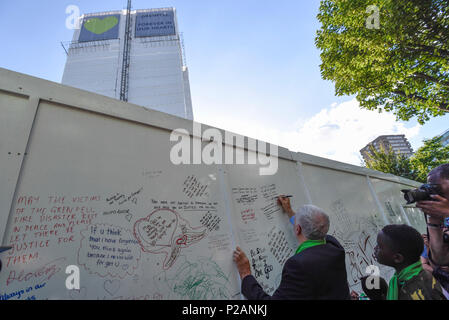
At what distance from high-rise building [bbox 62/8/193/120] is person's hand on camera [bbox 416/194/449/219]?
22455mm

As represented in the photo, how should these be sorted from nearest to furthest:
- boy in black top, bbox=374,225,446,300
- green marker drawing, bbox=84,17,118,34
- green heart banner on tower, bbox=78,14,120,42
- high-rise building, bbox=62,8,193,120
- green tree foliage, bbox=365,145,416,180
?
boy in black top, bbox=374,225,446,300 < green tree foliage, bbox=365,145,416,180 < high-rise building, bbox=62,8,193,120 < green heart banner on tower, bbox=78,14,120,42 < green marker drawing, bbox=84,17,118,34

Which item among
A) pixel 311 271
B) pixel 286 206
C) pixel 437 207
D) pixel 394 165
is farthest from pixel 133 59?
pixel 394 165

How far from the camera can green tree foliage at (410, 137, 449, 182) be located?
17844mm

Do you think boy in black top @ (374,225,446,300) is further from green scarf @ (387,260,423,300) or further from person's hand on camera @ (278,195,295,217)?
person's hand on camera @ (278,195,295,217)

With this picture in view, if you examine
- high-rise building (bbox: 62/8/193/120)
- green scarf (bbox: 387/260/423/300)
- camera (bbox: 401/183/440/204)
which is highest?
high-rise building (bbox: 62/8/193/120)

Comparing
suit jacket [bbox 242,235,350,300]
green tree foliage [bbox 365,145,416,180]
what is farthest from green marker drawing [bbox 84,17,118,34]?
green tree foliage [bbox 365,145,416,180]

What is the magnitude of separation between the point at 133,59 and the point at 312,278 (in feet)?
96.8

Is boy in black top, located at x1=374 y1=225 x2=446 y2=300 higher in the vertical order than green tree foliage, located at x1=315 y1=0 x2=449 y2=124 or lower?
lower

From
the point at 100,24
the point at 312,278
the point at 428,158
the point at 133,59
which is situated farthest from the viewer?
the point at 100,24

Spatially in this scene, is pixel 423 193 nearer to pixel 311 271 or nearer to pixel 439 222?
pixel 439 222

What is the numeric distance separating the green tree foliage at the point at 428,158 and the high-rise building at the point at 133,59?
23569 millimetres

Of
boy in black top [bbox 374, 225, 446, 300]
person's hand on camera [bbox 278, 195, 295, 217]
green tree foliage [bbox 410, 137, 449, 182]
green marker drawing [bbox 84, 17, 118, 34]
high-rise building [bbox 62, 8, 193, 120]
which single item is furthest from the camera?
green marker drawing [bbox 84, 17, 118, 34]

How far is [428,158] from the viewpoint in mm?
19703
